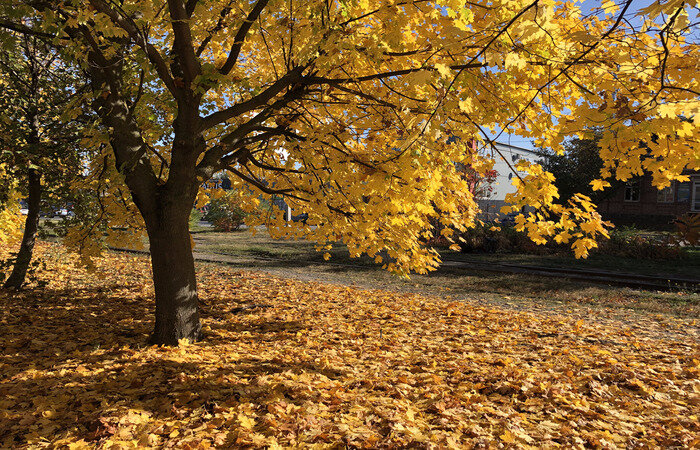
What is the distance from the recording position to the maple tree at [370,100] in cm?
367

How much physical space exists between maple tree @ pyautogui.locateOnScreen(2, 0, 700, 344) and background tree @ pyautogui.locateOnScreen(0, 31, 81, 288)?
225cm

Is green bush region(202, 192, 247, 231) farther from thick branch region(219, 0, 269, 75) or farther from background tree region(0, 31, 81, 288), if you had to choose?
thick branch region(219, 0, 269, 75)

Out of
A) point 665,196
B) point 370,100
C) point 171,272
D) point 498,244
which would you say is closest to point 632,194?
point 665,196

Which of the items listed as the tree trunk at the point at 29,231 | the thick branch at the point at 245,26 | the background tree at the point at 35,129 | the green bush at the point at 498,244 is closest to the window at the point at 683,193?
the green bush at the point at 498,244

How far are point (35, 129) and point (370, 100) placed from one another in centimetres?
668

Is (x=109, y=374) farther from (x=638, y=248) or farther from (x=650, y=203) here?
(x=650, y=203)

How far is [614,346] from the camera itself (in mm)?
5531

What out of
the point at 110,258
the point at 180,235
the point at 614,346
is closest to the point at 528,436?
the point at 614,346

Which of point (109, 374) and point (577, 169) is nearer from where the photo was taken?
point (109, 374)

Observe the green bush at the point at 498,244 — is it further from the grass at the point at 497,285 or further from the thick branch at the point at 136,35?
the thick branch at the point at 136,35

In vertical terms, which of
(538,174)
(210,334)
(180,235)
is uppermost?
(538,174)

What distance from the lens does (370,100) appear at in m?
5.47

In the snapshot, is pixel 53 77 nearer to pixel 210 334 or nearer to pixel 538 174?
pixel 210 334

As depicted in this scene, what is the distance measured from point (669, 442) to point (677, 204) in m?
36.1
